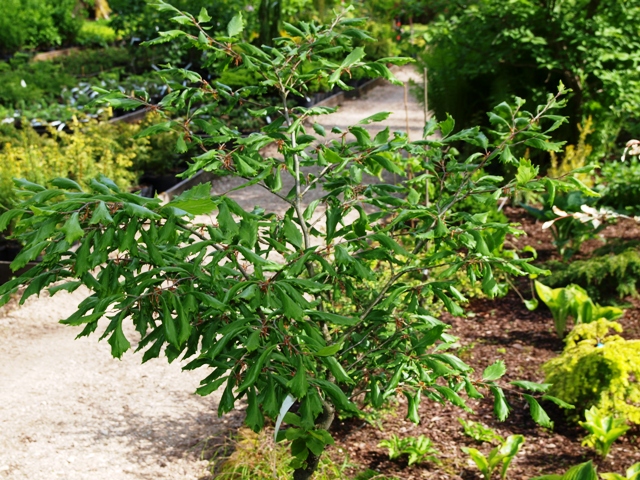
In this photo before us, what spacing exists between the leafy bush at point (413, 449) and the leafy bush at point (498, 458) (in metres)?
0.23

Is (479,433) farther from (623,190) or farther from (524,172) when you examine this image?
(623,190)

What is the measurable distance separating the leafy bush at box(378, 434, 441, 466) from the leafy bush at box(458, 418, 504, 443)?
8.4 inches

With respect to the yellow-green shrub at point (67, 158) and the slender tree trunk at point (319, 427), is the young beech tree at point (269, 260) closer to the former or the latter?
the slender tree trunk at point (319, 427)

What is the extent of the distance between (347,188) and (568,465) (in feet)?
6.44

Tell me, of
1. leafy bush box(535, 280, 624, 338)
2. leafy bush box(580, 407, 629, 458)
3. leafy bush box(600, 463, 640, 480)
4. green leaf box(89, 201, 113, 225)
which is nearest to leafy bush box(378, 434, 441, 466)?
leafy bush box(580, 407, 629, 458)

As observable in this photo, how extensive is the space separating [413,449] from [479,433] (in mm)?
406

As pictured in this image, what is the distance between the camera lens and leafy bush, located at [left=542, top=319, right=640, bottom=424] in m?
3.74

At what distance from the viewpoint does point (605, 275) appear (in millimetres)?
5277

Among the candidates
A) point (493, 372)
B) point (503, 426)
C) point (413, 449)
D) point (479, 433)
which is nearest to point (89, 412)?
point (413, 449)

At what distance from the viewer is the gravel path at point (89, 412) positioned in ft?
12.9

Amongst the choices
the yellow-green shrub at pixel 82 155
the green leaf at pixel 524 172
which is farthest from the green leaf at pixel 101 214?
the yellow-green shrub at pixel 82 155

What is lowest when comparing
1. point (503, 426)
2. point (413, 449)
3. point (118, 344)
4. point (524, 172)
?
point (503, 426)

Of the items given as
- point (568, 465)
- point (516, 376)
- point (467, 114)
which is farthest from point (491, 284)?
point (467, 114)

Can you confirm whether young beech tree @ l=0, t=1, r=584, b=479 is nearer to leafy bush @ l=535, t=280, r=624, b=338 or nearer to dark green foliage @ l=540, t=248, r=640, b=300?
leafy bush @ l=535, t=280, r=624, b=338
